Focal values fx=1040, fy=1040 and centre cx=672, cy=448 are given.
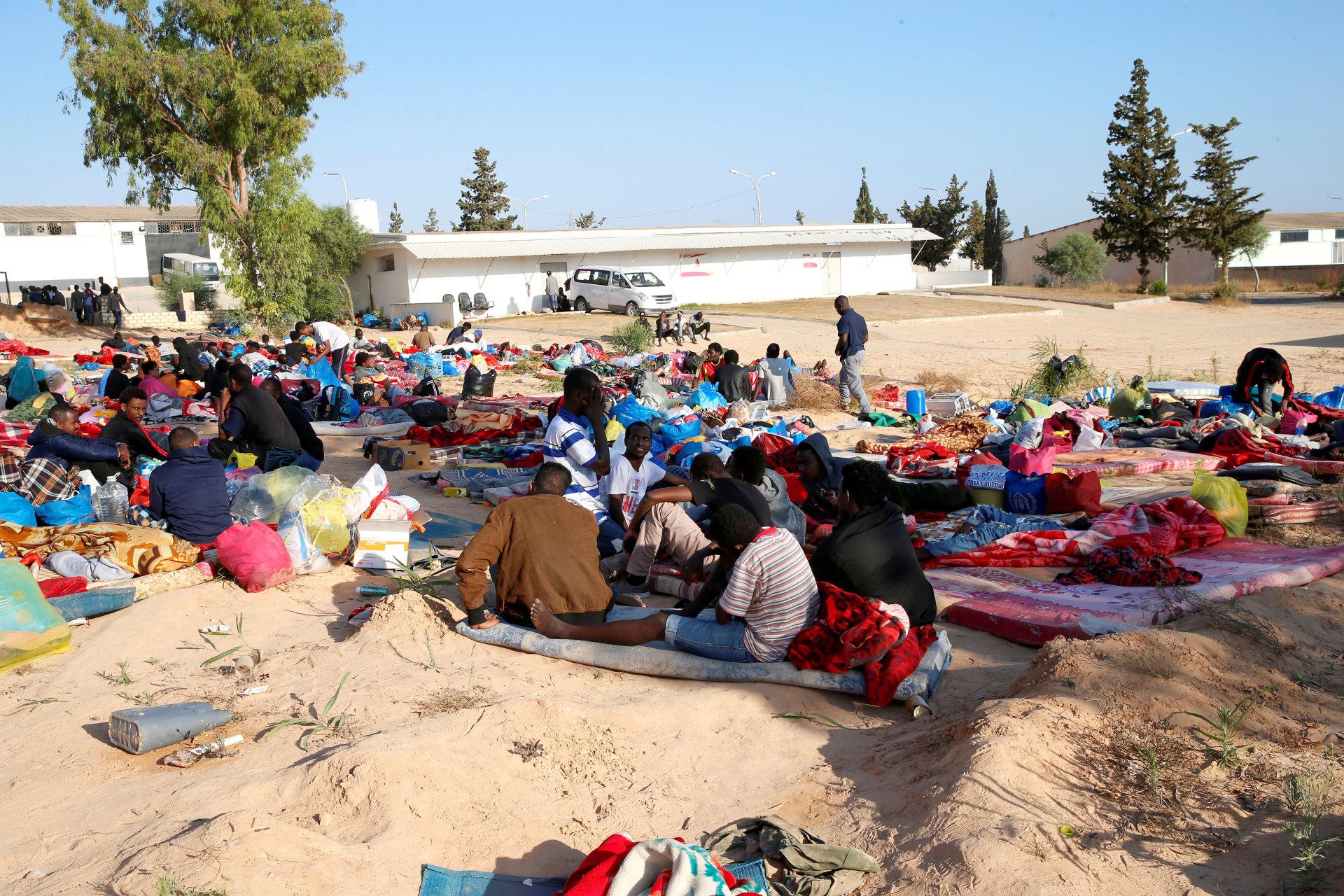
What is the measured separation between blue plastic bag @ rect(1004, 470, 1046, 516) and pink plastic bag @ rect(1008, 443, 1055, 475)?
0.26 meters

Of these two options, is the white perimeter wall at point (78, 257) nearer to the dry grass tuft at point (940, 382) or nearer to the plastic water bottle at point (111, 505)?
the dry grass tuft at point (940, 382)

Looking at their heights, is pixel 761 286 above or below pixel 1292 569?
above

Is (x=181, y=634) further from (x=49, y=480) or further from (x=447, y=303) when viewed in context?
(x=447, y=303)

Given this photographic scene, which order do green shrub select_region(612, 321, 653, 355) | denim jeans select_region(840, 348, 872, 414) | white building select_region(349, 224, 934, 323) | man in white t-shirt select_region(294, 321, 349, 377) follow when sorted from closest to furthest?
denim jeans select_region(840, 348, 872, 414) < man in white t-shirt select_region(294, 321, 349, 377) < green shrub select_region(612, 321, 653, 355) < white building select_region(349, 224, 934, 323)

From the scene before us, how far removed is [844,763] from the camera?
13.6 feet

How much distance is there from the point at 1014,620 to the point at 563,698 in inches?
92.3

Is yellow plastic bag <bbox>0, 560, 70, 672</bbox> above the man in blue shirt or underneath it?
underneath

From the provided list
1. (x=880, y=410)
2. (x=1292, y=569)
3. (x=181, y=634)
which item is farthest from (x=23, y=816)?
(x=880, y=410)

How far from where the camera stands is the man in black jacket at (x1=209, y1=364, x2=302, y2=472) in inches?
341

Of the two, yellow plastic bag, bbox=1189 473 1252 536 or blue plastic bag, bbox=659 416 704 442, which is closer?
yellow plastic bag, bbox=1189 473 1252 536

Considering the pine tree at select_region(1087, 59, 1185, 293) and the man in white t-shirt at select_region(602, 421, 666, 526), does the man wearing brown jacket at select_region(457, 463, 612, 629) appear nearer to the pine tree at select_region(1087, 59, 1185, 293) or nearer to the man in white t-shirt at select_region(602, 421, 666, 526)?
the man in white t-shirt at select_region(602, 421, 666, 526)

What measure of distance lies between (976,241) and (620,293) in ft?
105

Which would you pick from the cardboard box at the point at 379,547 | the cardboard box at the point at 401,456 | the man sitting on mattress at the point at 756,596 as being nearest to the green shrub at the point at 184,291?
the cardboard box at the point at 401,456

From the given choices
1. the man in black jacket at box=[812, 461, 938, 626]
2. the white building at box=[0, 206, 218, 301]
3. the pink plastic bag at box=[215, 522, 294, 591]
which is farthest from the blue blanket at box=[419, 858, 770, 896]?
the white building at box=[0, 206, 218, 301]
